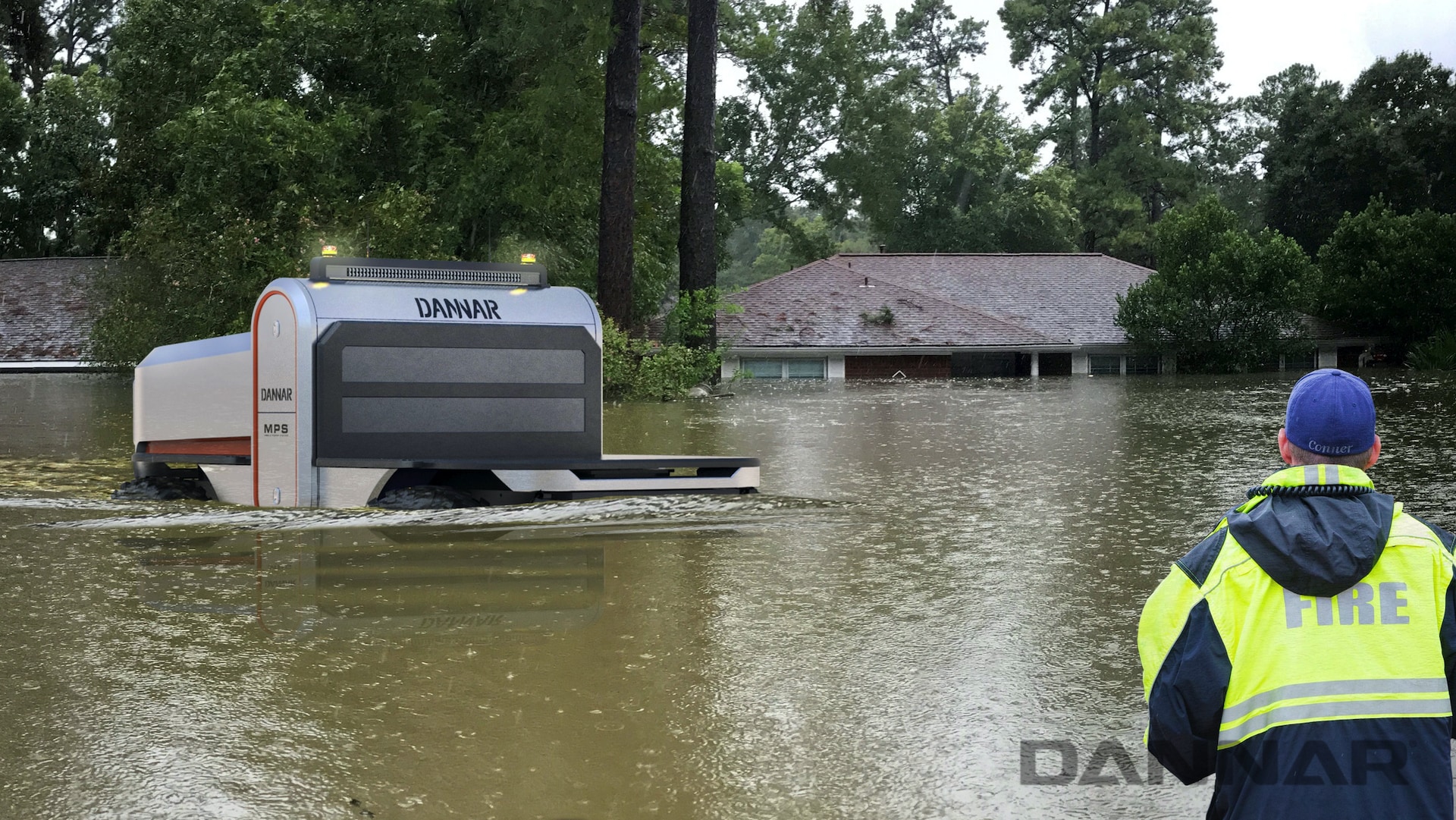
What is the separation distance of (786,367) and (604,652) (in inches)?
1769

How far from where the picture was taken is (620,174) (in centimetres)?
3306

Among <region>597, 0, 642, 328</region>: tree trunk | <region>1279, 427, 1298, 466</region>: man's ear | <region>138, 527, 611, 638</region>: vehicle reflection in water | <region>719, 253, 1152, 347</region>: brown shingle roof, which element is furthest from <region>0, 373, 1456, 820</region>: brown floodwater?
<region>719, 253, 1152, 347</region>: brown shingle roof

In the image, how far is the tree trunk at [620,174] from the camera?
33.1 meters

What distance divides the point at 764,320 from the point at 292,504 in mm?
40987

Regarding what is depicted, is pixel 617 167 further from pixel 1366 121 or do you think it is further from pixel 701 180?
pixel 1366 121

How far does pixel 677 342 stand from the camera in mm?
35000

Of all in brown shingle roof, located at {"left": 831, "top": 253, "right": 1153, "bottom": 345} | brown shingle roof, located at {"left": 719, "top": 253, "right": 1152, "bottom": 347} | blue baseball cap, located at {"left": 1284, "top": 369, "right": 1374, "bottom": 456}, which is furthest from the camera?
brown shingle roof, located at {"left": 831, "top": 253, "right": 1153, "bottom": 345}

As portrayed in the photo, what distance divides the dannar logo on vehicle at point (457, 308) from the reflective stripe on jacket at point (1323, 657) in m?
9.66

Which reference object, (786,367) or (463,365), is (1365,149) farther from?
(463,365)

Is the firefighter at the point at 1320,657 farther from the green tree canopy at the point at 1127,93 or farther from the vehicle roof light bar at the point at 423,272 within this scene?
the green tree canopy at the point at 1127,93

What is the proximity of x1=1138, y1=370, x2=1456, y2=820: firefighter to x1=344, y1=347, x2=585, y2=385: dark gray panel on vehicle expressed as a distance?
31.4ft

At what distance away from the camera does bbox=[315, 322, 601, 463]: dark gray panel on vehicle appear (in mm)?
11836

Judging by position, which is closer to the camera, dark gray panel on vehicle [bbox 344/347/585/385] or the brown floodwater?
the brown floodwater

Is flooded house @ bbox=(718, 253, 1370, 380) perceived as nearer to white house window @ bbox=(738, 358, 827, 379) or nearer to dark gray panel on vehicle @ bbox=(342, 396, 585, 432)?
white house window @ bbox=(738, 358, 827, 379)
